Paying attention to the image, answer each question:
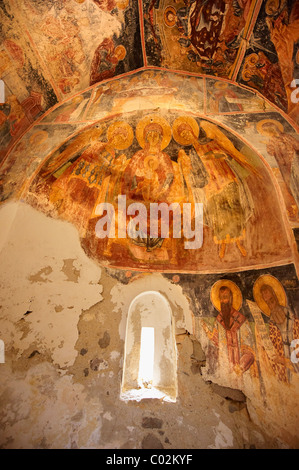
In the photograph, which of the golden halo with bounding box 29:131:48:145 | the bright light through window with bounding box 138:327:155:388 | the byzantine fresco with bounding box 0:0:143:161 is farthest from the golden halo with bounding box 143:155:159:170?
the bright light through window with bounding box 138:327:155:388

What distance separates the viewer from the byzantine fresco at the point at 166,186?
18.5 ft

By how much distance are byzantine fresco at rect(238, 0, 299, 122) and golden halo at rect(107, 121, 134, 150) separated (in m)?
2.50

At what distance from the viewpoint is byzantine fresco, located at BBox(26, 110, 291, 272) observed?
564 centimetres

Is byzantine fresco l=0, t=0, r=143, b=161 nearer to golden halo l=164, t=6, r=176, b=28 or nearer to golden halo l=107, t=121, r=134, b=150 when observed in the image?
golden halo l=164, t=6, r=176, b=28

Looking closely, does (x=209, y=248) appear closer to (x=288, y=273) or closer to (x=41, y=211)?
(x=288, y=273)

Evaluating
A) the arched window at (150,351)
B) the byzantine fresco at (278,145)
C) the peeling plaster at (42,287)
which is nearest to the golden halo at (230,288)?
the arched window at (150,351)

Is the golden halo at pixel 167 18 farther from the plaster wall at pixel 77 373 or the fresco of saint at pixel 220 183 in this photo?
the plaster wall at pixel 77 373

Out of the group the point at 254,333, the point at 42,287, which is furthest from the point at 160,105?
the point at 254,333

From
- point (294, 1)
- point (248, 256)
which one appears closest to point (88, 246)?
point (248, 256)

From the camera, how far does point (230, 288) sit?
6.37 metres

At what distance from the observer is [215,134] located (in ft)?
18.5

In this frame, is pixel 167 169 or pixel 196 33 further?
pixel 167 169

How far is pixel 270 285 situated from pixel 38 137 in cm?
554

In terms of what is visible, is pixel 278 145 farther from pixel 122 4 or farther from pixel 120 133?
pixel 122 4
